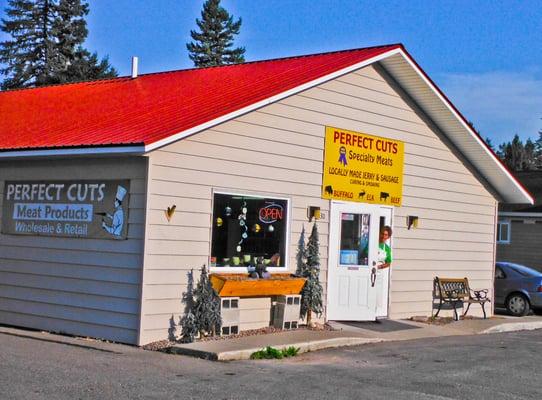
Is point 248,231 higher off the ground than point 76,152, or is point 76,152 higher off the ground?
point 76,152

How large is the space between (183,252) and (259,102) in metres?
2.74

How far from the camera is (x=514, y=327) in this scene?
16.4 meters

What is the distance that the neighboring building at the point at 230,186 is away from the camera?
38.2ft

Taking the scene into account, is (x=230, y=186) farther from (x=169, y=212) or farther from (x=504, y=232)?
(x=504, y=232)

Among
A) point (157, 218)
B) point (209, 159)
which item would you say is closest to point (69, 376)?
point (157, 218)

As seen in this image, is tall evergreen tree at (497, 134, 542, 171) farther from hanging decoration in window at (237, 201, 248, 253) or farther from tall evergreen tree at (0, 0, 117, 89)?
hanging decoration in window at (237, 201, 248, 253)

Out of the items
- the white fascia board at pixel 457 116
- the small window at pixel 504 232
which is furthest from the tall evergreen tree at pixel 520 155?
the white fascia board at pixel 457 116

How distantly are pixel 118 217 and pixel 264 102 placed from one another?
3.04 m

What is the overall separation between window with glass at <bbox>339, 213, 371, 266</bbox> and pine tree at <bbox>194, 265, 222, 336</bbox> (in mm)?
3446

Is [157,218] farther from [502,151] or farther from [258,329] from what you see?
[502,151]

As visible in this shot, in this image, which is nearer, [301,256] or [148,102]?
[301,256]

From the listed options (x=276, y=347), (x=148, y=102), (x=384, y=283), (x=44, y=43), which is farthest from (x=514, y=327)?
(x=44, y=43)

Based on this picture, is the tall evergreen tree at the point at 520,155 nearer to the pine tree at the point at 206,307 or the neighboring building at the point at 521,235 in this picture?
the neighboring building at the point at 521,235

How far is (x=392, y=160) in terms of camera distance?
15664mm
